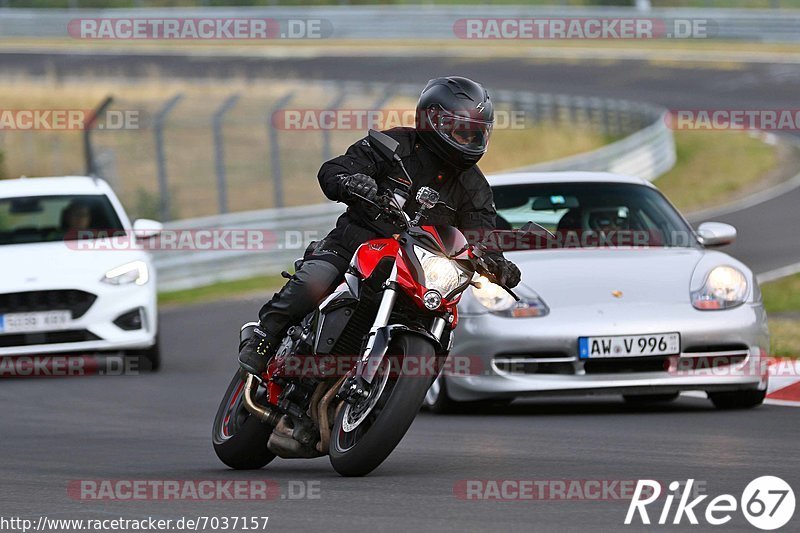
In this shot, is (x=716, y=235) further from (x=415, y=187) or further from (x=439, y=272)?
(x=439, y=272)

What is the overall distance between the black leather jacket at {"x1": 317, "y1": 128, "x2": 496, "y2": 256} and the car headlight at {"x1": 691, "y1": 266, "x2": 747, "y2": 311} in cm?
293

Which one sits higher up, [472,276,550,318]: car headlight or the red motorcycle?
the red motorcycle

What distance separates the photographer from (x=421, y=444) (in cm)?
854

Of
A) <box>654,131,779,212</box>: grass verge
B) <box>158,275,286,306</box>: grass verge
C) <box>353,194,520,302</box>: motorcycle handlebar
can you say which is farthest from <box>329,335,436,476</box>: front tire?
<box>654,131,779,212</box>: grass verge

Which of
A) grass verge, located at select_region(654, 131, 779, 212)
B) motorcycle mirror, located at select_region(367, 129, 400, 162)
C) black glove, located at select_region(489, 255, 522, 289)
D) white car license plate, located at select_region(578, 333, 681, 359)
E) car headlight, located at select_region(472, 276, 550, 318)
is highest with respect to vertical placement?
motorcycle mirror, located at select_region(367, 129, 400, 162)

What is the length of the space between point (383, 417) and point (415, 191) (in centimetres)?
113

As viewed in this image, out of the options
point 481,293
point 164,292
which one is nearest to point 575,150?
point 164,292

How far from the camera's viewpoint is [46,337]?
13.2m

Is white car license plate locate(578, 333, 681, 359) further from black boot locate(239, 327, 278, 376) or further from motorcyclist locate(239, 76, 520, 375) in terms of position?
black boot locate(239, 327, 278, 376)

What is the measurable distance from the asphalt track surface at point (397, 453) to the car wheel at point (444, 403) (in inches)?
3.9

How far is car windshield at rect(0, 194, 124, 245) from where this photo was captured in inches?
546

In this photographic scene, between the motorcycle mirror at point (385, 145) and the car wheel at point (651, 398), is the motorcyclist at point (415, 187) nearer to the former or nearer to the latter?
the motorcycle mirror at point (385, 145)

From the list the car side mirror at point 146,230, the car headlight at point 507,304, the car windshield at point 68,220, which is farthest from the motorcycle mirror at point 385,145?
the car windshield at point 68,220

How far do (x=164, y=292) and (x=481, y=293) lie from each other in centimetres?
1113
